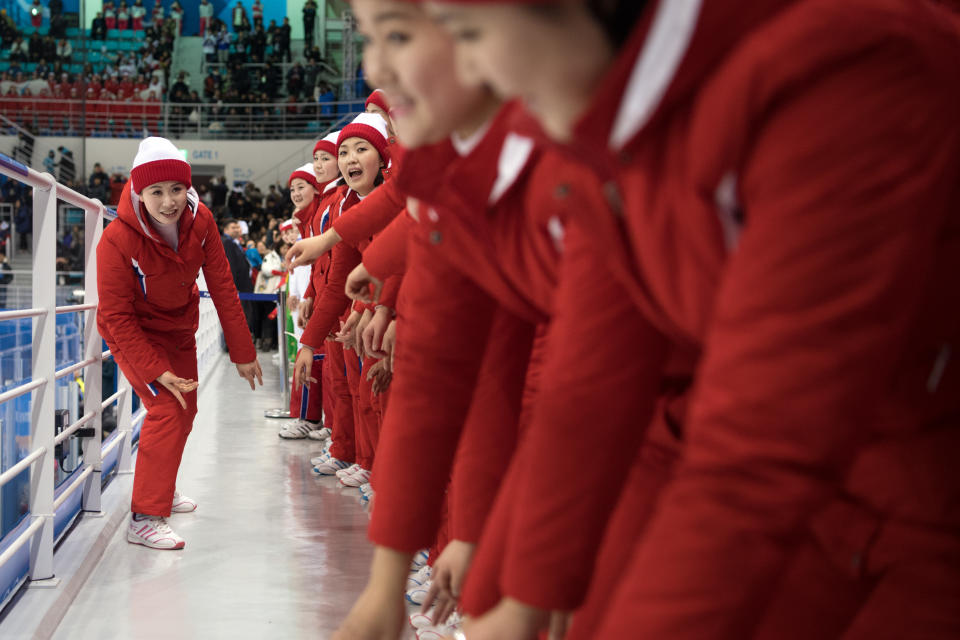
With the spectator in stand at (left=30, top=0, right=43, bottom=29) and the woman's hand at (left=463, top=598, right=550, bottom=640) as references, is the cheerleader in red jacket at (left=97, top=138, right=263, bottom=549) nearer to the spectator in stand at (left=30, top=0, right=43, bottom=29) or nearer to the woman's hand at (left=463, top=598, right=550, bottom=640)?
the woman's hand at (left=463, top=598, right=550, bottom=640)

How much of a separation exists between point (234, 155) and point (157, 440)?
15200mm

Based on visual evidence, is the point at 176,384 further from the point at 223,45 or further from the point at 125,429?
the point at 223,45

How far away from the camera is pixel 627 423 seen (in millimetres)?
692

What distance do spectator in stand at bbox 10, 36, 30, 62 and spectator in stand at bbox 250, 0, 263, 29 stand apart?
15.3 feet

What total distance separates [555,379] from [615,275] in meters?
0.09

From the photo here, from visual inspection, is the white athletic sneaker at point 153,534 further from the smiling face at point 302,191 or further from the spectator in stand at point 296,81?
the spectator in stand at point 296,81

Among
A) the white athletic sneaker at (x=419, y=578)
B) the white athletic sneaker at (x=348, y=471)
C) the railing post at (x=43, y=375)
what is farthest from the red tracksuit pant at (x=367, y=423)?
the railing post at (x=43, y=375)

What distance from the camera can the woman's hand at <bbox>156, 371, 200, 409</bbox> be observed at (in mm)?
3334

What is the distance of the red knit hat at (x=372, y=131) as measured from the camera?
3612mm

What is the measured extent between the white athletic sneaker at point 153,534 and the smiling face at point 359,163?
1.49m

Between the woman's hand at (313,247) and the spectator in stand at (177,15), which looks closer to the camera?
the woman's hand at (313,247)

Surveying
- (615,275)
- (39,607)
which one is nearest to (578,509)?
(615,275)

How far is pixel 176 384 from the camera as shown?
3361 millimetres

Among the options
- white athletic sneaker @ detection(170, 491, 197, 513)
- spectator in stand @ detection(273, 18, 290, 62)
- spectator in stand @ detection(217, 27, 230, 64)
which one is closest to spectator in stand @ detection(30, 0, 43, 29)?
spectator in stand @ detection(217, 27, 230, 64)
